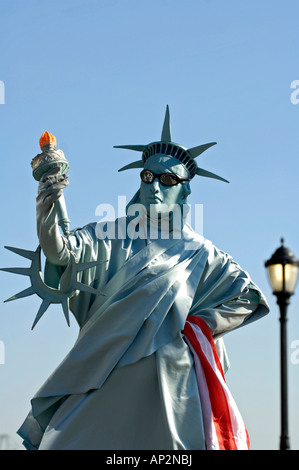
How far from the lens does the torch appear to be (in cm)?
1221

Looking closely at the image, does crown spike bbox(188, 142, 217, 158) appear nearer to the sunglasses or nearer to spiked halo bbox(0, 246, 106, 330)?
the sunglasses

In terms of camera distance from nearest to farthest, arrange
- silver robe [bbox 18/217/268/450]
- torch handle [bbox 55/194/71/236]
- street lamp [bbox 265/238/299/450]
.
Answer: street lamp [bbox 265/238/299/450] → silver robe [bbox 18/217/268/450] → torch handle [bbox 55/194/71/236]

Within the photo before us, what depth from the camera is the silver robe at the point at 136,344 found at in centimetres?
1197

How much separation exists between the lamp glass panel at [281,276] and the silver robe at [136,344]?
1.63 metres

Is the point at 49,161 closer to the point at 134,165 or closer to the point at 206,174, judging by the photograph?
the point at 134,165

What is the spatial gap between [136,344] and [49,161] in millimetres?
2467

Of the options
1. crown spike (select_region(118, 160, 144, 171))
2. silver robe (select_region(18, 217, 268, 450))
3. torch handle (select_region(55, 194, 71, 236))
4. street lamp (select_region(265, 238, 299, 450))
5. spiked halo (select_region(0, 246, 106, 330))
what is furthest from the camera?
crown spike (select_region(118, 160, 144, 171))

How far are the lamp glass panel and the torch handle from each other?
2.87 metres

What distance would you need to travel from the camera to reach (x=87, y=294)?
13.0 m

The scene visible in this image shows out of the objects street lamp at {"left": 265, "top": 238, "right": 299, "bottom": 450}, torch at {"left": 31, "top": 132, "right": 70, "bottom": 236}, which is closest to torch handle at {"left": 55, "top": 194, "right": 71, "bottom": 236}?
torch at {"left": 31, "top": 132, "right": 70, "bottom": 236}

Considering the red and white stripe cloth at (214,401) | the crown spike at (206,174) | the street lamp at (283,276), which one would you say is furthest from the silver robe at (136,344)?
the street lamp at (283,276)

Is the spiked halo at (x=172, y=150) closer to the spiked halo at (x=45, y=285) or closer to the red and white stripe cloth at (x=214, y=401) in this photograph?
the spiked halo at (x=45, y=285)

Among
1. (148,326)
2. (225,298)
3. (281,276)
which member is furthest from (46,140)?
(281,276)

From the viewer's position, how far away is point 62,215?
12.8 meters
